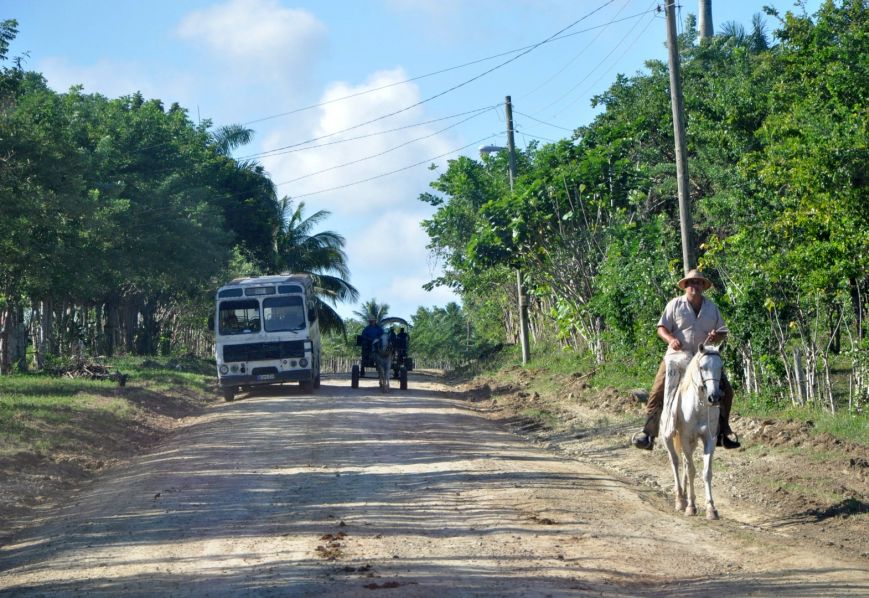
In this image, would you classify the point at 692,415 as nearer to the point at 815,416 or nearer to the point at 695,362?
the point at 695,362

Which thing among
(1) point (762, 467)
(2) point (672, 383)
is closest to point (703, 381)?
(2) point (672, 383)

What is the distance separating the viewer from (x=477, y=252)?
29828 mm

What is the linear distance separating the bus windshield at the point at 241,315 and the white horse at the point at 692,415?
54.7ft

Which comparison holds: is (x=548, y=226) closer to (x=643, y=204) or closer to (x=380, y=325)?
(x=643, y=204)

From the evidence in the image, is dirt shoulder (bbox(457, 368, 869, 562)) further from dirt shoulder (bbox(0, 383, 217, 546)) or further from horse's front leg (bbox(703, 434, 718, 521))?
dirt shoulder (bbox(0, 383, 217, 546))

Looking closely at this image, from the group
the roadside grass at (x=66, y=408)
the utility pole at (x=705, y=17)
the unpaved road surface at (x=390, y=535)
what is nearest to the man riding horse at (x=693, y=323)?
the unpaved road surface at (x=390, y=535)

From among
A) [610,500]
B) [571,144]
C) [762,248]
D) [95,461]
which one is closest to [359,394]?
[571,144]

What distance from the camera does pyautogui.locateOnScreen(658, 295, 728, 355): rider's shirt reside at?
10.8 m

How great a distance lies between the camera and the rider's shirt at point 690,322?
10828 mm

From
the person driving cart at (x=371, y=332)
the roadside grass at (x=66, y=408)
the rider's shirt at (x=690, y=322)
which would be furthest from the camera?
the person driving cart at (x=371, y=332)

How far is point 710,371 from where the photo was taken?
391 inches

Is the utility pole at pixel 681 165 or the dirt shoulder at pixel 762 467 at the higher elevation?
the utility pole at pixel 681 165

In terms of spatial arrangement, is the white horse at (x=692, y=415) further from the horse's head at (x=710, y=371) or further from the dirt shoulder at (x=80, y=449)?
the dirt shoulder at (x=80, y=449)

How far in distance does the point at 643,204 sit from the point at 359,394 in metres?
9.73
